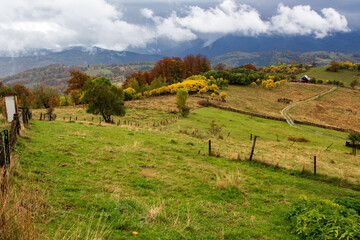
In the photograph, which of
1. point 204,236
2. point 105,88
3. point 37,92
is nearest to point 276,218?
point 204,236

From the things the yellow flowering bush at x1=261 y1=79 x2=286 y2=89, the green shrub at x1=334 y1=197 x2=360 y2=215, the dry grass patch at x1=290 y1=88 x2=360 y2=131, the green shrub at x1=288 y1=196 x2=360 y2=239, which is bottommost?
the dry grass patch at x1=290 y1=88 x2=360 y2=131

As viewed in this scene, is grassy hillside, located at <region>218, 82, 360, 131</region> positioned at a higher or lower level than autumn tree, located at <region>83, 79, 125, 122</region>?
lower

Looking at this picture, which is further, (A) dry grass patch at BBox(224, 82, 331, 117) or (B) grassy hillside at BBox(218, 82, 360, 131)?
(A) dry grass patch at BBox(224, 82, 331, 117)

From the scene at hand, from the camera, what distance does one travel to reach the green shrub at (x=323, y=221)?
5.75 meters

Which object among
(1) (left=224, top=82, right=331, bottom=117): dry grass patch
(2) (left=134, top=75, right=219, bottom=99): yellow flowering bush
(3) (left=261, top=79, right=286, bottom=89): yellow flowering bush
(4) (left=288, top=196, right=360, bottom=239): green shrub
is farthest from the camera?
(3) (left=261, top=79, right=286, bottom=89): yellow flowering bush

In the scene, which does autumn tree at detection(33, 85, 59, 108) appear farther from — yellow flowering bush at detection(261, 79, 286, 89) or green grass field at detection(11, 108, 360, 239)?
yellow flowering bush at detection(261, 79, 286, 89)

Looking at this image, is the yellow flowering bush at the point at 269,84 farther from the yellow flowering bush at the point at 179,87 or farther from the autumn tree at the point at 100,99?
the autumn tree at the point at 100,99

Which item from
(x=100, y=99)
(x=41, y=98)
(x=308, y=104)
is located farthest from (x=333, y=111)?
(x=41, y=98)

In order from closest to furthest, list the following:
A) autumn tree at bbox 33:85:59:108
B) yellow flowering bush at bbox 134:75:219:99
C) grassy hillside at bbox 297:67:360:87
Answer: autumn tree at bbox 33:85:59:108 → yellow flowering bush at bbox 134:75:219:99 → grassy hillside at bbox 297:67:360:87

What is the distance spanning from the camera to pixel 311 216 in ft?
22.4

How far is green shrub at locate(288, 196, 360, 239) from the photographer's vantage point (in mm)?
5746

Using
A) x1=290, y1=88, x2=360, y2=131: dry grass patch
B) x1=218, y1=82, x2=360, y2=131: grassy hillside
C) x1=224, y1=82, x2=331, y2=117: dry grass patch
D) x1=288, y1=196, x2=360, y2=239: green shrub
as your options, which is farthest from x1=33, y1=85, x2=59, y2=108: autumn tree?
x1=288, y1=196, x2=360, y2=239: green shrub

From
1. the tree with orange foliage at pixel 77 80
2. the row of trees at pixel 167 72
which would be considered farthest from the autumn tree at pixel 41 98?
the row of trees at pixel 167 72

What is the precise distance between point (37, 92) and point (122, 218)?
92211 mm
